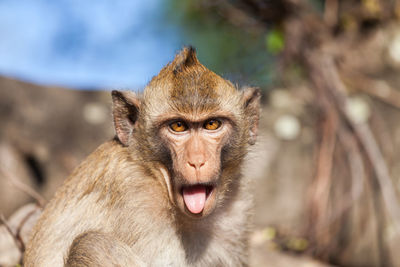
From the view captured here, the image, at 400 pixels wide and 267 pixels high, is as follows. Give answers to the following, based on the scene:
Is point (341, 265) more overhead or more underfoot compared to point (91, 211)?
more overhead

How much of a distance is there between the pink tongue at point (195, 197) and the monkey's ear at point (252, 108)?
67 cm

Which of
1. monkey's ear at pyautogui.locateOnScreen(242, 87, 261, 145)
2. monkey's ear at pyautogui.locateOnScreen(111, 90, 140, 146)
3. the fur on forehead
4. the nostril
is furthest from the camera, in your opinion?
monkey's ear at pyautogui.locateOnScreen(242, 87, 261, 145)

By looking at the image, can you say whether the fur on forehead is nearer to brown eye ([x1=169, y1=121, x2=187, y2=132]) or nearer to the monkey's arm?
brown eye ([x1=169, y1=121, x2=187, y2=132])

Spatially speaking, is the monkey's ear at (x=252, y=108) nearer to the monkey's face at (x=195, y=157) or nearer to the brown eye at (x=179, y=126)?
the monkey's face at (x=195, y=157)

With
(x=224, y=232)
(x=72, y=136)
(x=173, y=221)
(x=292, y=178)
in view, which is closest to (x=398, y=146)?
(x=292, y=178)

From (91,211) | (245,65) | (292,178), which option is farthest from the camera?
(245,65)

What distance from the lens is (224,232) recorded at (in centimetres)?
338

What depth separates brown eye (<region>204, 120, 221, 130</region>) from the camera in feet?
9.68

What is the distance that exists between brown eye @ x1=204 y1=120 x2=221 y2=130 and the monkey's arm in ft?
3.03

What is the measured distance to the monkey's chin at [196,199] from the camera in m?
2.76

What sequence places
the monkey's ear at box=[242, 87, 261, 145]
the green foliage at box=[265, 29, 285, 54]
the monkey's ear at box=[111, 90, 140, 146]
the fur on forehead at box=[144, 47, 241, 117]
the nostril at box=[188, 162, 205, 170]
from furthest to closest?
the green foliage at box=[265, 29, 285, 54] < the monkey's ear at box=[242, 87, 261, 145] < the monkey's ear at box=[111, 90, 140, 146] < the fur on forehead at box=[144, 47, 241, 117] < the nostril at box=[188, 162, 205, 170]

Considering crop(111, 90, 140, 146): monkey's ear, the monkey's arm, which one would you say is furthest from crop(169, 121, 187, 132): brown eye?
the monkey's arm

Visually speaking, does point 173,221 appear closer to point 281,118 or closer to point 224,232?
point 224,232

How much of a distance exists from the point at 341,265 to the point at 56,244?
15.2ft
